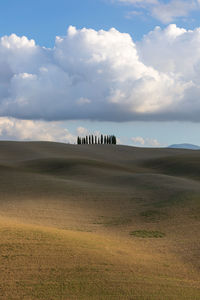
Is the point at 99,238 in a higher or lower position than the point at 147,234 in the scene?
higher

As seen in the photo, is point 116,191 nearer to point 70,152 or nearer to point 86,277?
point 86,277

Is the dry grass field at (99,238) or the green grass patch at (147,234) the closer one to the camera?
the dry grass field at (99,238)

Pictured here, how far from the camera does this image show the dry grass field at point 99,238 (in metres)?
8.93

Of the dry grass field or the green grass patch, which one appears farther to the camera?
the green grass patch

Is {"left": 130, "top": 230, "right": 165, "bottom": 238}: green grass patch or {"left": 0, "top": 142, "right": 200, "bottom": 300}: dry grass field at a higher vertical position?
{"left": 0, "top": 142, "right": 200, "bottom": 300}: dry grass field

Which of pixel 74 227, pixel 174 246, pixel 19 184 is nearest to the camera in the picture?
pixel 174 246

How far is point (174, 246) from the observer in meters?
13.4

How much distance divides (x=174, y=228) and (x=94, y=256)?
6.70 meters

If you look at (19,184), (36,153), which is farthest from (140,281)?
(36,153)

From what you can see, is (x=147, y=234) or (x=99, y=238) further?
(x=147, y=234)

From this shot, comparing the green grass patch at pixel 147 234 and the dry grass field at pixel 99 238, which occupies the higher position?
the dry grass field at pixel 99 238

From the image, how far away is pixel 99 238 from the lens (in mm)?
13664

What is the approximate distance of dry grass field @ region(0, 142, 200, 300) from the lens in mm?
8930

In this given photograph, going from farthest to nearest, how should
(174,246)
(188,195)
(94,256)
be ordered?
Result: (188,195) → (174,246) → (94,256)
